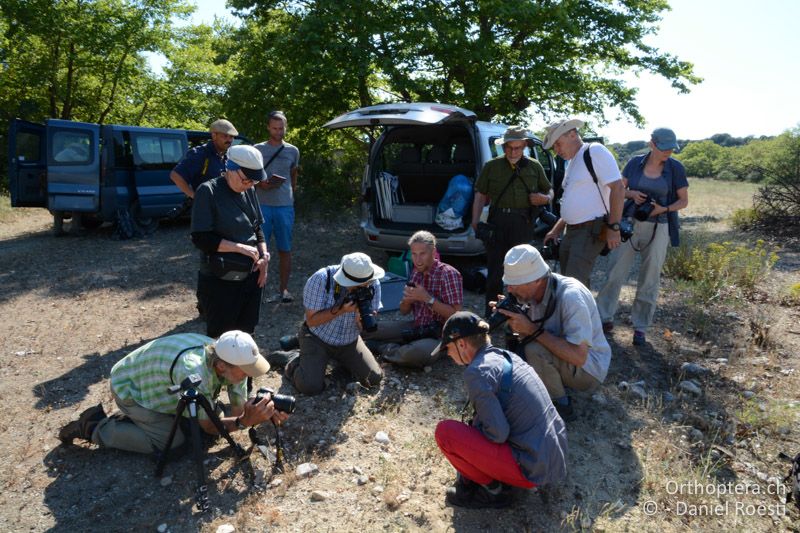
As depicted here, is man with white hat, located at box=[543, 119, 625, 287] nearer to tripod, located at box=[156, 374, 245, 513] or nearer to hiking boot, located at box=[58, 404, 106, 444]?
tripod, located at box=[156, 374, 245, 513]

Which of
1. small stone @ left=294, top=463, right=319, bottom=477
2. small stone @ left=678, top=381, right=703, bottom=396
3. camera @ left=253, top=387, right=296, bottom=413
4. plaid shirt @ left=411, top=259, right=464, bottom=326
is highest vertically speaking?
plaid shirt @ left=411, top=259, right=464, bottom=326

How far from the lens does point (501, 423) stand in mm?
2553

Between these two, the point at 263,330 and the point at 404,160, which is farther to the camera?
the point at 404,160

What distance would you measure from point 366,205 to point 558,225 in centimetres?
263

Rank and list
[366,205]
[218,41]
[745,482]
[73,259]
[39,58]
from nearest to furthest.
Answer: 1. [745,482]
2. [366,205]
3. [73,259]
4. [39,58]
5. [218,41]

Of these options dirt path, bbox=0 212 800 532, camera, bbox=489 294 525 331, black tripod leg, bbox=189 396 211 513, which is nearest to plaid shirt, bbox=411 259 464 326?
dirt path, bbox=0 212 800 532

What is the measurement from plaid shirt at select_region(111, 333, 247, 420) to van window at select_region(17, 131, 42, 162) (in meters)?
7.46

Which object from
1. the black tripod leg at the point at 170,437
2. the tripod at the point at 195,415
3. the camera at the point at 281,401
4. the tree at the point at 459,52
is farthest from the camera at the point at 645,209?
the tree at the point at 459,52

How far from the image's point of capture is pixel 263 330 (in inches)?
203

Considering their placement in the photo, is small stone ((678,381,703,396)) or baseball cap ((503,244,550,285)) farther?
small stone ((678,381,703,396))

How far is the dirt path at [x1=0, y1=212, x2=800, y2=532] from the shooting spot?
2.79m

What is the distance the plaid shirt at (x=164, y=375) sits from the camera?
2988 mm

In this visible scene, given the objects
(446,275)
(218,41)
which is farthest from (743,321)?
(218,41)

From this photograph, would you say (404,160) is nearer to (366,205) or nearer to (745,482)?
(366,205)
